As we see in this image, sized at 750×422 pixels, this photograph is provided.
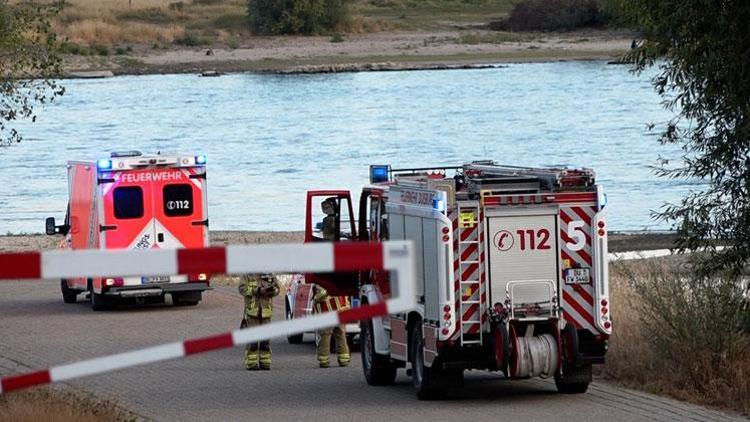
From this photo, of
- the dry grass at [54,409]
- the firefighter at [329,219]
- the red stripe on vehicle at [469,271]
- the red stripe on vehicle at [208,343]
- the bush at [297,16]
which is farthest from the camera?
the bush at [297,16]

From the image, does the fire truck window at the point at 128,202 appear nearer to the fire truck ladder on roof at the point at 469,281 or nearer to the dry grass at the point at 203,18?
the fire truck ladder on roof at the point at 469,281

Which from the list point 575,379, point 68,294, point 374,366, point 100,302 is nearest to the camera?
point 575,379

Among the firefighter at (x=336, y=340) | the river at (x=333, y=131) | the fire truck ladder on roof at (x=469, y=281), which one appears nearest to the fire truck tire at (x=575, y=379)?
the fire truck ladder on roof at (x=469, y=281)

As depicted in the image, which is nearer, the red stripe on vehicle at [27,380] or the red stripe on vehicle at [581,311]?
the red stripe on vehicle at [27,380]

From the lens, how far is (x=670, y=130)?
56.0 ft

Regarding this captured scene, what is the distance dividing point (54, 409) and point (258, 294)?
5.31 meters

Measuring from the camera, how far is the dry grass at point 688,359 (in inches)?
603

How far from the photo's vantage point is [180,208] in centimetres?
2550

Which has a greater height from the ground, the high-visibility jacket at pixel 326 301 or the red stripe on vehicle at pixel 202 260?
the red stripe on vehicle at pixel 202 260

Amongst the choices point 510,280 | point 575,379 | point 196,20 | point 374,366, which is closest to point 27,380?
point 510,280

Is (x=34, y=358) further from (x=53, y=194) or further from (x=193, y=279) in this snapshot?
(x=53, y=194)

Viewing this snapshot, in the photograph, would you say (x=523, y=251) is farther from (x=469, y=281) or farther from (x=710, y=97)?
(x=710, y=97)

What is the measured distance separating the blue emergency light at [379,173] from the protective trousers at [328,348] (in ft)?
5.62

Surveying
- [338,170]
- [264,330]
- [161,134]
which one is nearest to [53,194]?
[338,170]
